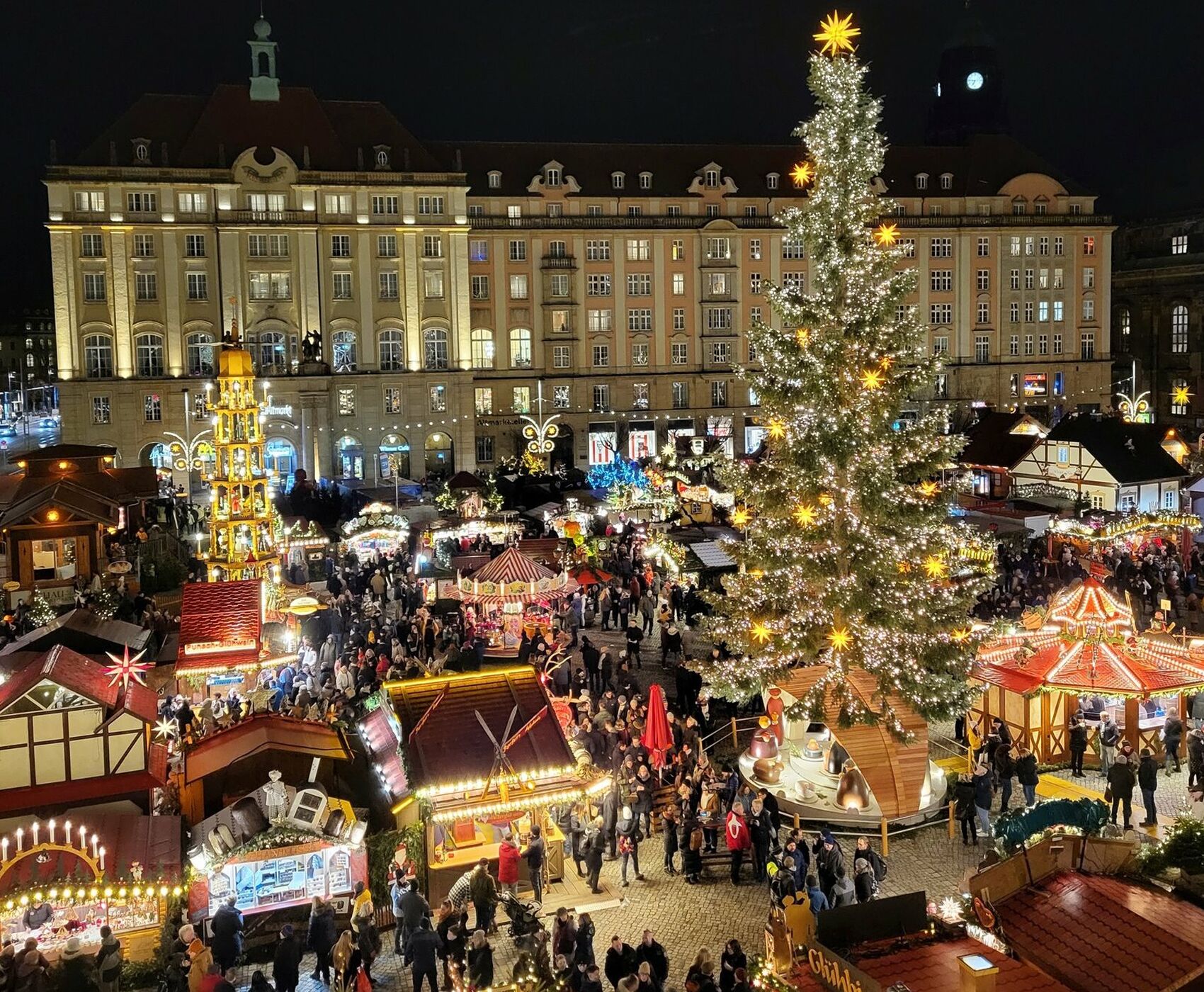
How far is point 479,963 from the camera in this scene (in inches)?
408

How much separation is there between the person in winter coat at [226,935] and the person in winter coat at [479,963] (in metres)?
2.57

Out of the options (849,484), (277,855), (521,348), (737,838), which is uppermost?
(521,348)

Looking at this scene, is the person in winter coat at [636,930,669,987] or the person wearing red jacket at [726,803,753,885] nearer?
the person in winter coat at [636,930,669,987]

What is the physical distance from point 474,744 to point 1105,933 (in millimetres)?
8007

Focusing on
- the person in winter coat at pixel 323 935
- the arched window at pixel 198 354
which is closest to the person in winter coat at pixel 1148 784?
the person in winter coat at pixel 323 935

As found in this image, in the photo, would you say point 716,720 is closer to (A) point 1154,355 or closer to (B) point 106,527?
(B) point 106,527

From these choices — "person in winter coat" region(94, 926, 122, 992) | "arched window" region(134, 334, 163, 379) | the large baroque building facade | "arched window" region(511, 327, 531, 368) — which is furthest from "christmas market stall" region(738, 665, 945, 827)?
"arched window" region(511, 327, 531, 368)

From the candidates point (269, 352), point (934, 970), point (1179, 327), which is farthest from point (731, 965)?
point (1179, 327)

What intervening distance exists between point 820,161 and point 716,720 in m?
9.46

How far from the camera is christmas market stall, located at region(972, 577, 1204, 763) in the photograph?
16344 mm

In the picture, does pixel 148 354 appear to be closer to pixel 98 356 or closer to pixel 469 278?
pixel 98 356

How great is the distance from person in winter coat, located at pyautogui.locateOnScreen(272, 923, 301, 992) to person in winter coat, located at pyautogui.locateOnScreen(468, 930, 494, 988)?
1.68 metres

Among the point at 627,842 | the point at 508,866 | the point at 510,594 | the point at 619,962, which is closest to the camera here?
the point at 619,962

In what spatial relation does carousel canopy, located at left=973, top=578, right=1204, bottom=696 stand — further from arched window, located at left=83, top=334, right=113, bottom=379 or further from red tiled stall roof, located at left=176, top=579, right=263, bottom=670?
arched window, located at left=83, top=334, right=113, bottom=379
